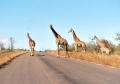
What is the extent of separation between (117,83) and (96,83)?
791mm

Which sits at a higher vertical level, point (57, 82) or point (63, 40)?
point (63, 40)

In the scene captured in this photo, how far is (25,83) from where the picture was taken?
940 centimetres

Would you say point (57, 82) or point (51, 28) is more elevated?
point (51, 28)

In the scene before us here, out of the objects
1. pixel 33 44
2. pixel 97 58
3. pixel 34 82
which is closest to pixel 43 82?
pixel 34 82

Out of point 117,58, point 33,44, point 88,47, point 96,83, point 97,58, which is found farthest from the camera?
point 88,47

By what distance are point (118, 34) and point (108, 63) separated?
57.3 ft

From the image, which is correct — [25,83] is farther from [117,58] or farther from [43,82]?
[117,58]

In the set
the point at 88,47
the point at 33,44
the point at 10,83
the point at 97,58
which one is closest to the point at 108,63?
the point at 97,58

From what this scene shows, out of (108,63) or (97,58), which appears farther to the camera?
(97,58)

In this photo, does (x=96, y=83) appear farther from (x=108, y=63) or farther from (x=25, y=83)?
(x=108, y=63)

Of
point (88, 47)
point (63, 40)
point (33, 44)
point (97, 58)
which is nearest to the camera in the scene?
point (97, 58)

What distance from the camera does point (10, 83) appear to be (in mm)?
9562

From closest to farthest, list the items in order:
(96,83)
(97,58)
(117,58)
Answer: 1. (96,83)
2. (117,58)
3. (97,58)

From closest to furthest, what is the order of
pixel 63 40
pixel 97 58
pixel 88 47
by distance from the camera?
pixel 97 58, pixel 63 40, pixel 88 47
